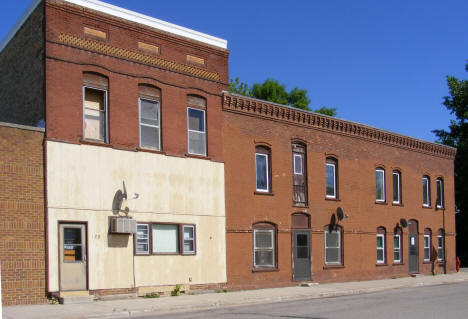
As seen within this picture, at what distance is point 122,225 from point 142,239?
4.14ft

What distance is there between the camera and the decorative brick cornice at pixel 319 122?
22672 mm

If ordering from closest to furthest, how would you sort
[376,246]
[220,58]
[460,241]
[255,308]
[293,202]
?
[255,308] → [220,58] → [293,202] → [376,246] → [460,241]

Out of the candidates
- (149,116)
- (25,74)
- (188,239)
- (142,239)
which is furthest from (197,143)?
(25,74)

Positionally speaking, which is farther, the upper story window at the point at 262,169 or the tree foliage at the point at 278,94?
the tree foliage at the point at 278,94

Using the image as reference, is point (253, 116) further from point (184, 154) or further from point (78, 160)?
point (78, 160)

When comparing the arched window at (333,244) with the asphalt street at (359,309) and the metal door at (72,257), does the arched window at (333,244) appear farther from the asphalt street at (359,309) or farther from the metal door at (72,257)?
the metal door at (72,257)

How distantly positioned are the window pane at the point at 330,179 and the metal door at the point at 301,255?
2.63m

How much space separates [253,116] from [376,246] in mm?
10680

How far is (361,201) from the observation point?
28.3 meters

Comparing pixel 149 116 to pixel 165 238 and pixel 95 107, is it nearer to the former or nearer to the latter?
pixel 95 107

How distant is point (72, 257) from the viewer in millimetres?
17156

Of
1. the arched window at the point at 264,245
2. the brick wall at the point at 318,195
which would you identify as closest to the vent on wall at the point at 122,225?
the brick wall at the point at 318,195

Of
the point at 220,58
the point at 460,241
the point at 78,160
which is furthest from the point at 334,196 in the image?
the point at 460,241

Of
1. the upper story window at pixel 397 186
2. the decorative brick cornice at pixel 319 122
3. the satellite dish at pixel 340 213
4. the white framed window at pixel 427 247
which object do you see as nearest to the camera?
the decorative brick cornice at pixel 319 122
